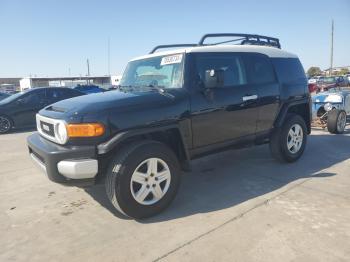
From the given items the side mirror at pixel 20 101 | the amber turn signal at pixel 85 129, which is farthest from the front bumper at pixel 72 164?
the side mirror at pixel 20 101

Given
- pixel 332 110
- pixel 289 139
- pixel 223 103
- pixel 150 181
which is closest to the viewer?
pixel 150 181

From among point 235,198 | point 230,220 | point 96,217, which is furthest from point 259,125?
point 96,217

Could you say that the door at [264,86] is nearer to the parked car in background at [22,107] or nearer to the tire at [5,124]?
the parked car in background at [22,107]

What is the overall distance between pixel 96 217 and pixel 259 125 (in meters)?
2.74

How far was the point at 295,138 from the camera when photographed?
17.6ft

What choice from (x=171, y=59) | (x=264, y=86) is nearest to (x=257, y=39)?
(x=264, y=86)

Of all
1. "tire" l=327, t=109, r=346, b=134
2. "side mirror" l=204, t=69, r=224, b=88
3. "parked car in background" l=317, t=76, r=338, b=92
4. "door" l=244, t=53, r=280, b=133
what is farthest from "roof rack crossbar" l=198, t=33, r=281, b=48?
"parked car in background" l=317, t=76, r=338, b=92

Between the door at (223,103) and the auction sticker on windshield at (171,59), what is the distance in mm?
179

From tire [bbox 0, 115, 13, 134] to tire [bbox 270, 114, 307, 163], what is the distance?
8654 mm

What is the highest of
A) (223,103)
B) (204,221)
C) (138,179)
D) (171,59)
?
(171,59)

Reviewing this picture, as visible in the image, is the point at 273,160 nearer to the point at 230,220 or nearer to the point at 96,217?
the point at 230,220

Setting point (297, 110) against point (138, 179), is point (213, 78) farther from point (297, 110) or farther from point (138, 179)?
point (297, 110)

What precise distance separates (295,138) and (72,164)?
12.6ft

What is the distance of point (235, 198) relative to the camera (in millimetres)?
3908
